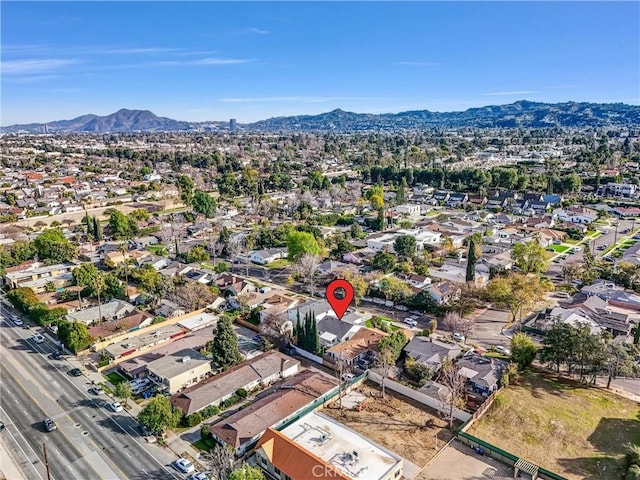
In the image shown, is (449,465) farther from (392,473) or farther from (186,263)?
(186,263)

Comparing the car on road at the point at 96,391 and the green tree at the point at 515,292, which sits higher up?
the green tree at the point at 515,292

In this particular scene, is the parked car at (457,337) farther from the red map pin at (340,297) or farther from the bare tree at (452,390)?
the red map pin at (340,297)

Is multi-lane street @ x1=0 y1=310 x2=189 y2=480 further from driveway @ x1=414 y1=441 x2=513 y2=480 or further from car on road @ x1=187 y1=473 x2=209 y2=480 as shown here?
driveway @ x1=414 y1=441 x2=513 y2=480

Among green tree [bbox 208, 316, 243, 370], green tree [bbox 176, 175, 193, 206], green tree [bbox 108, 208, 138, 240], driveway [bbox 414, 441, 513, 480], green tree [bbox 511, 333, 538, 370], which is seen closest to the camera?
driveway [bbox 414, 441, 513, 480]

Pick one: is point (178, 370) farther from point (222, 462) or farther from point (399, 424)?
point (399, 424)

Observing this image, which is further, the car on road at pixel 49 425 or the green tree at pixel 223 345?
the green tree at pixel 223 345

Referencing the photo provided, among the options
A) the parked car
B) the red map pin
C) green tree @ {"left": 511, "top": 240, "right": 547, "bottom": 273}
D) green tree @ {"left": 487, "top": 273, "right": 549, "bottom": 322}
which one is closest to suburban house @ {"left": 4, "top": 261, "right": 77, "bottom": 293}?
the red map pin

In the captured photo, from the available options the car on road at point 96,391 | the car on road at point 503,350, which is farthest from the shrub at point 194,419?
the car on road at point 503,350
